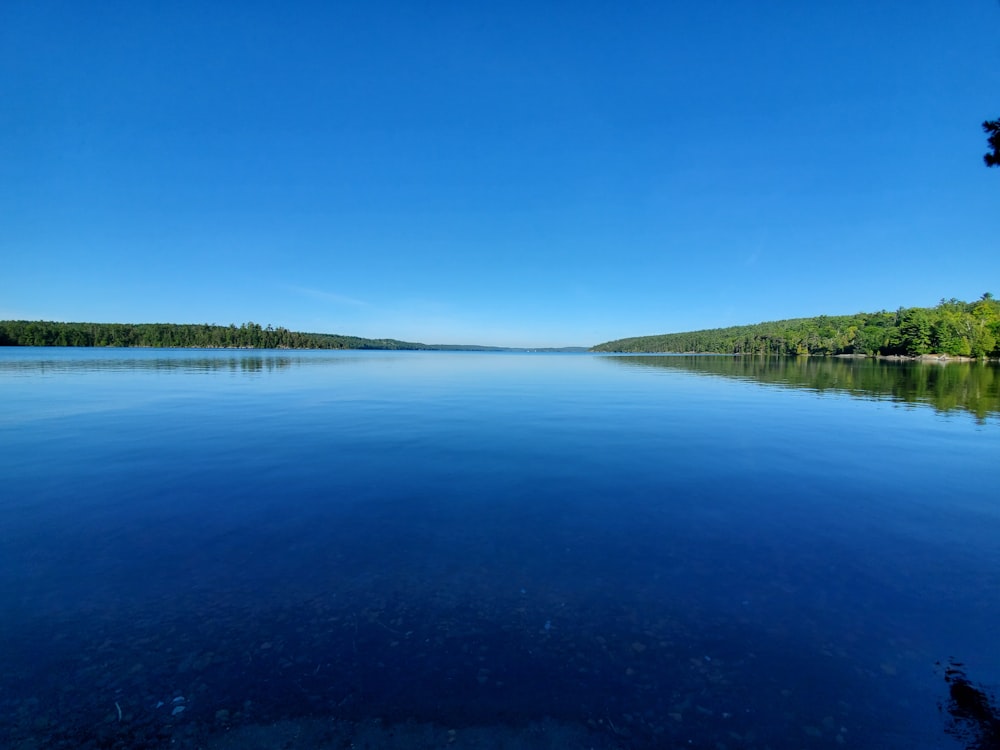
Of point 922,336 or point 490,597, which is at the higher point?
point 922,336

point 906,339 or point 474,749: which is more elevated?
point 906,339

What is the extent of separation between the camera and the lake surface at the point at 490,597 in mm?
4215

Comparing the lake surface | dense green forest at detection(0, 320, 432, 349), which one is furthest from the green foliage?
dense green forest at detection(0, 320, 432, 349)

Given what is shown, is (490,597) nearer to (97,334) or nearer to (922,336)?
(922,336)

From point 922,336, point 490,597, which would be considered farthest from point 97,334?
point 922,336

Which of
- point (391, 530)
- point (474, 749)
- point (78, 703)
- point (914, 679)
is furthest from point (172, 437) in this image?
point (914, 679)

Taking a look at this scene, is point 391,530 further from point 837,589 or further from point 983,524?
point 983,524

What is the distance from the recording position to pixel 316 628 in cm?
542

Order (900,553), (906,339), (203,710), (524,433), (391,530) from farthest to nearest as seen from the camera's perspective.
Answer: (906,339)
(524,433)
(391,530)
(900,553)
(203,710)

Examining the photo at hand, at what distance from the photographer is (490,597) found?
→ 6.15 meters

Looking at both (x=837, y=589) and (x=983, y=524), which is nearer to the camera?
(x=837, y=589)

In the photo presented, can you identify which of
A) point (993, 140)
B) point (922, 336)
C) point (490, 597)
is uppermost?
point (922, 336)

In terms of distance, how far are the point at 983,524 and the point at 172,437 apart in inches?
888

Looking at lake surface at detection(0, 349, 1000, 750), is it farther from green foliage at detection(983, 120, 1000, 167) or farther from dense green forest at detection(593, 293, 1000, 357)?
dense green forest at detection(593, 293, 1000, 357)
